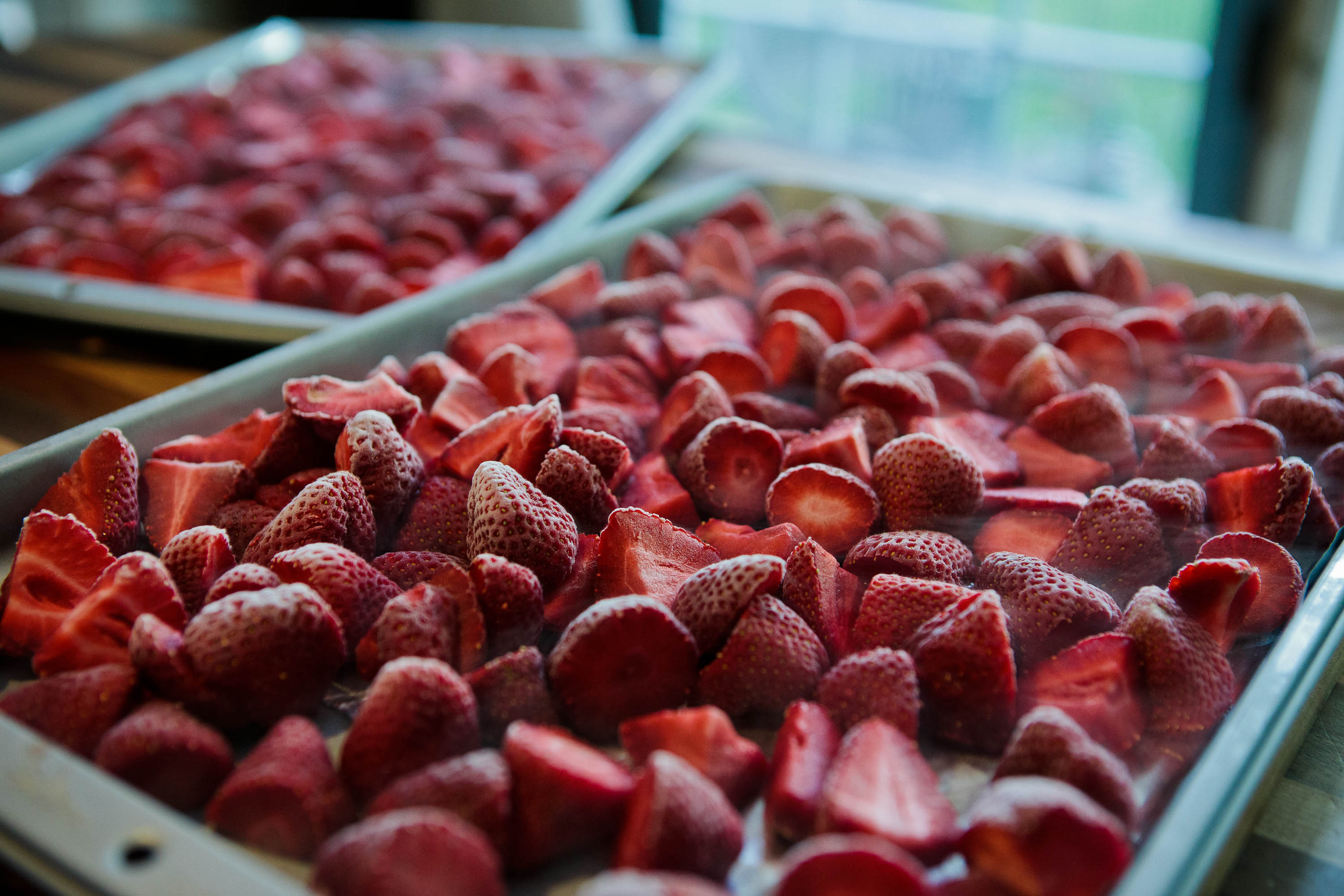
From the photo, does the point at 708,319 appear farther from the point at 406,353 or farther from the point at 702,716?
the point at 702,716

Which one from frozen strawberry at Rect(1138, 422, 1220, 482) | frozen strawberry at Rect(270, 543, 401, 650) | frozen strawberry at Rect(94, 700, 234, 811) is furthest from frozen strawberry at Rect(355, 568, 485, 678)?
frozen strawberry at Rect(1138, 422, 1220, 482)

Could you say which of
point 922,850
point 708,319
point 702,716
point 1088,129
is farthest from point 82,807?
point 1088,129

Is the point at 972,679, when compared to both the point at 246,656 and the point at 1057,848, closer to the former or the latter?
the point at 1057,848

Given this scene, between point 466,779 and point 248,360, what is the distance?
684 millimetres

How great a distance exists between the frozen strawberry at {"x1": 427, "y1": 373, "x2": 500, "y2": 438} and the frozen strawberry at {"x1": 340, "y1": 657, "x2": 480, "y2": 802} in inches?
14.6

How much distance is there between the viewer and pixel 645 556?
84 cm

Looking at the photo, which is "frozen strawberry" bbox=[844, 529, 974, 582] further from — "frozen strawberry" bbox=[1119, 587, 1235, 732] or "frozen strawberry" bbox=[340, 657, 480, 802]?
"frozen strawberry" bbox=[340, 657, 480, 802]

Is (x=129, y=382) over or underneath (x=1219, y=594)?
underneath

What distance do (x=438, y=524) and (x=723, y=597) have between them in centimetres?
28

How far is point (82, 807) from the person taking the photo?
1.81 feet

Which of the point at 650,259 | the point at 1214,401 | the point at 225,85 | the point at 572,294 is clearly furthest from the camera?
the point at 225,85

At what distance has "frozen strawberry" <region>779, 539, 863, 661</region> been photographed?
2.58 feet

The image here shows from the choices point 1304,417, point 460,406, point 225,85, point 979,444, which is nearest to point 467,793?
point 460,406

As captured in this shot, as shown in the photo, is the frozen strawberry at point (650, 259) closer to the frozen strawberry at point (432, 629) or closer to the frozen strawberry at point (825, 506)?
the frozen strawberry at point (825, 506)
